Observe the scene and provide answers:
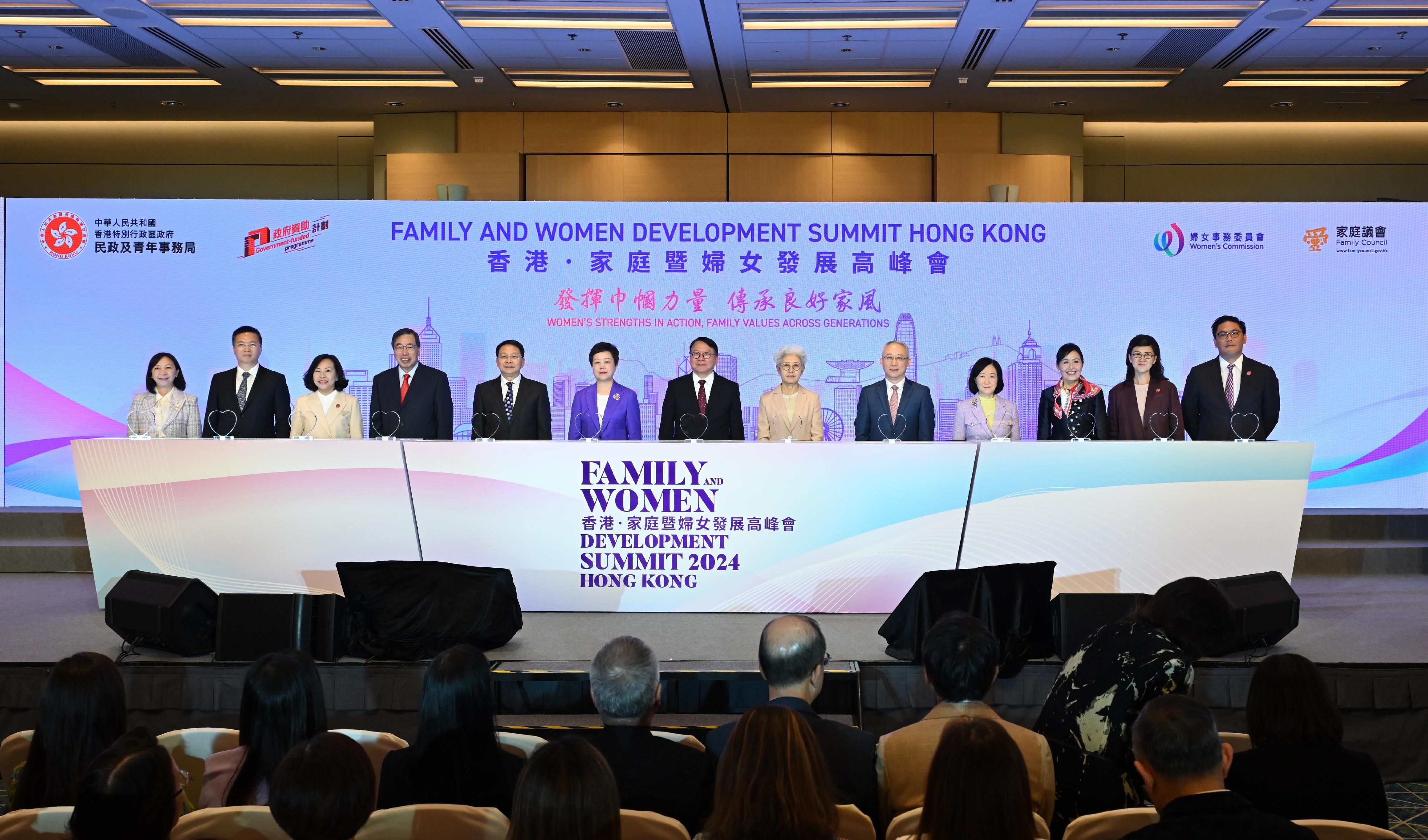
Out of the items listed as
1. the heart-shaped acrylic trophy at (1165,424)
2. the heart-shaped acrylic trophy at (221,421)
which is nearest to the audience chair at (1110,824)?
the heart-shaped acrylic trophy at (1165,424)

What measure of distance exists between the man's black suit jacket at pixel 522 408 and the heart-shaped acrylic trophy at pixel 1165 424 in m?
3.04

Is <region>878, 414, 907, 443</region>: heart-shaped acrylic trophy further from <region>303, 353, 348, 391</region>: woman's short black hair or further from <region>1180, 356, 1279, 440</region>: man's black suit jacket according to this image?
<region>303, 353, 348, 391</region>: woman's short black hair

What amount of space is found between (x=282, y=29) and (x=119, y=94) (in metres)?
2.83

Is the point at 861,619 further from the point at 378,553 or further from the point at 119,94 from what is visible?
the point at 119,94

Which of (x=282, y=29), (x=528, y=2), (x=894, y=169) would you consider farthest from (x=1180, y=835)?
(x=894, y=169)

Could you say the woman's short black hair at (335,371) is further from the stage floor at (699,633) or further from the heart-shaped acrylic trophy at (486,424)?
the stage floor at (699,633)

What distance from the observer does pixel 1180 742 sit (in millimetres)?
1873

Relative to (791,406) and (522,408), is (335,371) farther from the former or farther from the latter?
(791,406)

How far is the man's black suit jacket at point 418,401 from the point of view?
236 inches

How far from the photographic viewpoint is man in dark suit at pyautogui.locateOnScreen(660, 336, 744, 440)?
566 cm

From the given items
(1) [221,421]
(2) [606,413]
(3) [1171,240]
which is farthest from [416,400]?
(3) [1171,240]

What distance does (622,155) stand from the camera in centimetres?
959

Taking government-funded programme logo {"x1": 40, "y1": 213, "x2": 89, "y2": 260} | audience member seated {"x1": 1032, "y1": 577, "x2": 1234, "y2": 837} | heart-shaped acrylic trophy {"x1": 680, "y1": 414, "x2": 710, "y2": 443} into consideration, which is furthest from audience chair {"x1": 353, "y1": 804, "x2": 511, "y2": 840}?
government-funded programme logo {"x1": 40, "y1": 213, "x2": 89, "y2": 260}

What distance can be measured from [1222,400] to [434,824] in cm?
512
